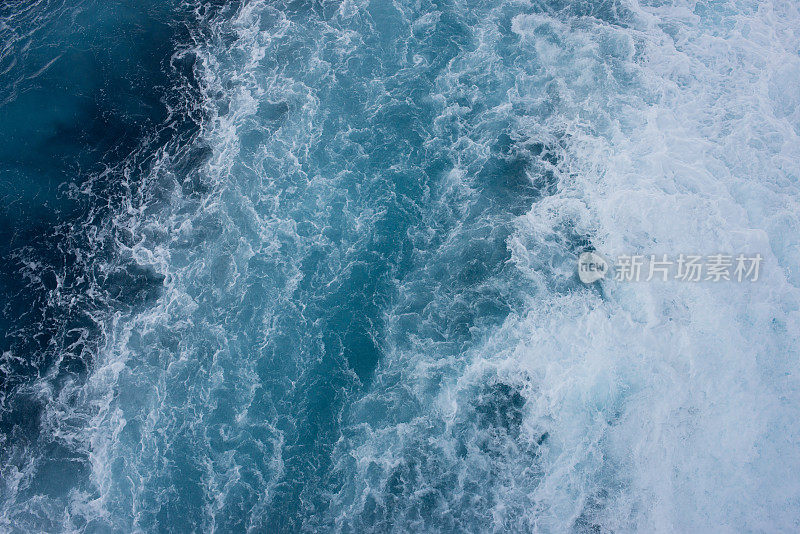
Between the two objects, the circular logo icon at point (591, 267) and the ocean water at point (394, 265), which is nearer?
the ocean water at point (394, 265)

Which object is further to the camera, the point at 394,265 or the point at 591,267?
the point at 591,267

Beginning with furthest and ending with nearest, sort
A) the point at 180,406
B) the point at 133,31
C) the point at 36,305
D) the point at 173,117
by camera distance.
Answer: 1. the point at 133,31
2. the point at 173,117
3. the point at 36,305
4. the point at 180,406

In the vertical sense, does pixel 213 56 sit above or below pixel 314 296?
above

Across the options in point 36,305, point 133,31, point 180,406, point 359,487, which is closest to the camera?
point 359,487

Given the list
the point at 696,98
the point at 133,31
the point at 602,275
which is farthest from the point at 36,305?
the point at 696,98

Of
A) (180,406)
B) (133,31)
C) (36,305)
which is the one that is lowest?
(180,406)

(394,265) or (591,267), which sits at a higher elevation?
(394,265)

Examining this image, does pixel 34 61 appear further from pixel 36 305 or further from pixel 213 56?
pixel 36 305

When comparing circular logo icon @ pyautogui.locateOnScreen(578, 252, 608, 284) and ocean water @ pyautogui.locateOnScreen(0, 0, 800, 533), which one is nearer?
ocean water @ pyautogui.locateOnScreen(0, 0, 800, 533)
